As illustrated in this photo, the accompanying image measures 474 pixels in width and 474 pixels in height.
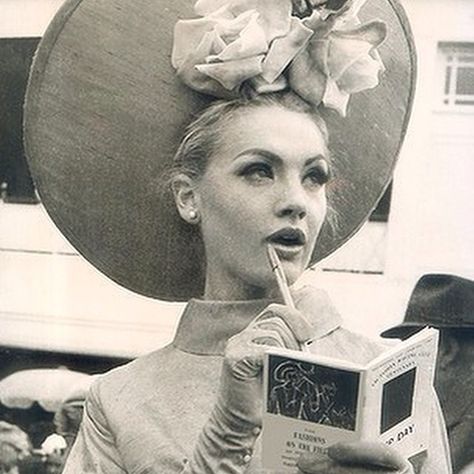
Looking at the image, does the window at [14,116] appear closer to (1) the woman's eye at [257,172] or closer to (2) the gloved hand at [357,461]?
(1) the woman's eye at [257,172]

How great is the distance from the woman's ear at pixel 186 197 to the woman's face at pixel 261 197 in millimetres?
11

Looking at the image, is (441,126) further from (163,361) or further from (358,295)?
(163,361)

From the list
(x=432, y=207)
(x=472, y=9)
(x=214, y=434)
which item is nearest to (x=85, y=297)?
(x=214, y=434)

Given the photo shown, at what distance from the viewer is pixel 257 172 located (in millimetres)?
1902

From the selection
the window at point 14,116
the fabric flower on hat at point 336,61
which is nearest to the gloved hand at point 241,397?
the fabric flower on hat at point 336,61

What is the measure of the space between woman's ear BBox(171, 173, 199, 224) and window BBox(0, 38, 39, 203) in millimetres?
292

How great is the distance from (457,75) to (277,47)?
0.36 meters

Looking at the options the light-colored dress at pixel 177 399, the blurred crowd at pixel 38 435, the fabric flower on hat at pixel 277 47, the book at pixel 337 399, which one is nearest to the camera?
the book at pixel 337 399

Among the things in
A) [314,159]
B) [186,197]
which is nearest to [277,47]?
[314,159]

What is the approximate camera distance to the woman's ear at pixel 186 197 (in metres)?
1.95

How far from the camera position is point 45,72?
1.96 m

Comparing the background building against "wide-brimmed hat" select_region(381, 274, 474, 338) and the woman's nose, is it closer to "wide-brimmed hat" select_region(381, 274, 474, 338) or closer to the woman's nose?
"wide-brimmed hat" select_region(381, 274, 474, 338)

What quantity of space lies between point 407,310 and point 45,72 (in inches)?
32.8

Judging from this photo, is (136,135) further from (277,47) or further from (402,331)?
(402,331)
